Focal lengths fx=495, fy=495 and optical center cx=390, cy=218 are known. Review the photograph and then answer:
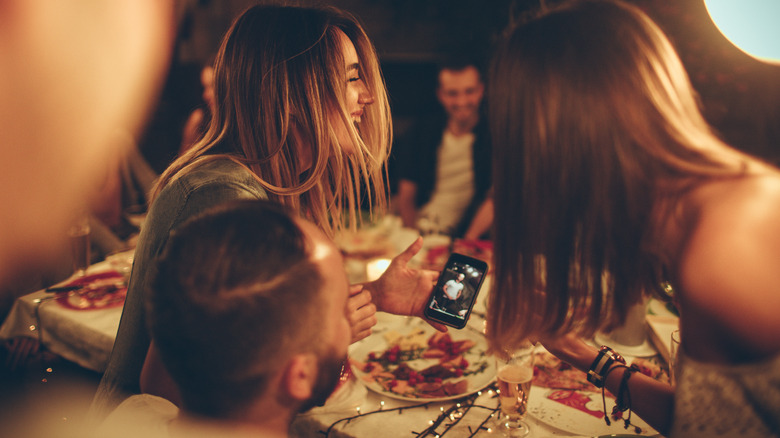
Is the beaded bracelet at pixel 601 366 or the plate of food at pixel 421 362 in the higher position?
the beaded bracelet at pixel 601 366

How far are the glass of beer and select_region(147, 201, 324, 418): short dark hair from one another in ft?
2.01

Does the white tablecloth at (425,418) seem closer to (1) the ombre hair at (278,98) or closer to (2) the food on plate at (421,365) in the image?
(2) the food on plate at (421,365)

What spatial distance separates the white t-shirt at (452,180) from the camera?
4.05 meters

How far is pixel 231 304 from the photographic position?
0.91m

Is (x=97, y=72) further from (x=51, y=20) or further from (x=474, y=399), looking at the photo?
(x=474, y=399)

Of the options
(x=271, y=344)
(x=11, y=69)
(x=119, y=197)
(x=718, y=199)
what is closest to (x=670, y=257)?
(x=718, y=199)

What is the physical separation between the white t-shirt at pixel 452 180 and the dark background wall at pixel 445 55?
0.95 m

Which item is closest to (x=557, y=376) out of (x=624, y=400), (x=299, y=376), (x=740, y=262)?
(x=624, y=400)

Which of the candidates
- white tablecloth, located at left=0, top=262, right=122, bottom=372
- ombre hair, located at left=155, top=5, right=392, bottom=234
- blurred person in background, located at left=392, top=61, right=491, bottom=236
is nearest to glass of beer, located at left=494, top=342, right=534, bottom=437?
ombre hair, located at left=155, top=5, right=392, bottom=234

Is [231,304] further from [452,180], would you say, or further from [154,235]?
[452,180]

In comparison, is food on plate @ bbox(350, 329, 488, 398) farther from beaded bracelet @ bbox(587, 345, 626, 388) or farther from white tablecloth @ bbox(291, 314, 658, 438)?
beaded bracelet @ bbox(587, 345, 626, 388)

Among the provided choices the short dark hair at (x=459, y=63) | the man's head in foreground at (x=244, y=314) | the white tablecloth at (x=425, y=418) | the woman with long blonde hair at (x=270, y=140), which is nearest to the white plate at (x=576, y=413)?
the white tablecloth at (x=425, y=418)

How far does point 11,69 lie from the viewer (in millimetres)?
2135

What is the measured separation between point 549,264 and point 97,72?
3.11 metres
